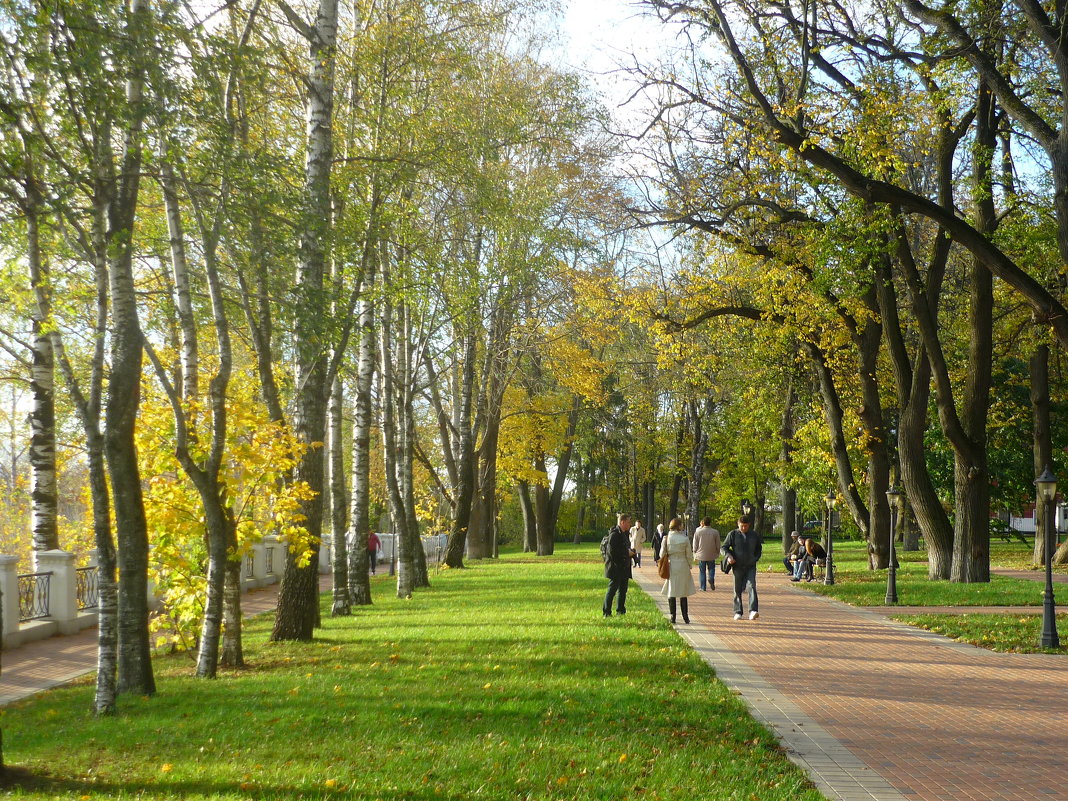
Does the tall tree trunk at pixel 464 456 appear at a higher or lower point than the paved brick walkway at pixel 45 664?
higher

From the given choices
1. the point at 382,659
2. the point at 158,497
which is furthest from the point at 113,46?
the point at 382,659

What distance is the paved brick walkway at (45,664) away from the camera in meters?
12.4

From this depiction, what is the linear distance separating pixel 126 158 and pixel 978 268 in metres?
19.0

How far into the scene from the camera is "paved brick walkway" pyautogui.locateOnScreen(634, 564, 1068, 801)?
6.91 metres

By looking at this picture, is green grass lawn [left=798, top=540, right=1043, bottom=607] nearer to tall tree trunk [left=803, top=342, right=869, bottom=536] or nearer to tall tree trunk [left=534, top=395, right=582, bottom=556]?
tall tree trunk [left=803, top=342, right=869, bottom=536]

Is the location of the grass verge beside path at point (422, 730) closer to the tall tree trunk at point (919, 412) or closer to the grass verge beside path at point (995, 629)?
the grass verge beside path at point (995, 629)

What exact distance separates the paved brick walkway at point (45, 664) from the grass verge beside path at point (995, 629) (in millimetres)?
12723

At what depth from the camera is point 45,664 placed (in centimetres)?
1446

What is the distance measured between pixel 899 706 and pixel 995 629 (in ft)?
23.2

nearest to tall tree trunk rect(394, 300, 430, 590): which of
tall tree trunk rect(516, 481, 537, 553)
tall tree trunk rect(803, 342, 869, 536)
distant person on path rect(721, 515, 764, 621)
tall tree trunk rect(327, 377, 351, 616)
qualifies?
tall tree trunk rect(327, 377, 351, 616)

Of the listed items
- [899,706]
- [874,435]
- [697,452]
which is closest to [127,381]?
[899,706]

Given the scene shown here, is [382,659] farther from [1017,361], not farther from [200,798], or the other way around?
[1017,361]

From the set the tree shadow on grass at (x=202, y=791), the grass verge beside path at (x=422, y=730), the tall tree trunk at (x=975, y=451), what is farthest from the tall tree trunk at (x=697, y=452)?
the tree shadow on grass at (x=202, y=791)

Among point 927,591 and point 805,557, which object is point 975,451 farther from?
point 805,557
